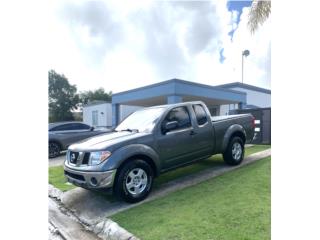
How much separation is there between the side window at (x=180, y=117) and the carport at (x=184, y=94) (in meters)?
3.74

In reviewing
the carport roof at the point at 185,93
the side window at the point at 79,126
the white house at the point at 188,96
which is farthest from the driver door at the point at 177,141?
the side window at the point at 79,126

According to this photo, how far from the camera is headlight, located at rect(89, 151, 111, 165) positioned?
143 inches

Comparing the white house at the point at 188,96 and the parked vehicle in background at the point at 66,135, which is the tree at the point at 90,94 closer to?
the white house at the point at 188,96

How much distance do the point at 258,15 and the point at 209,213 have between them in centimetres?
308

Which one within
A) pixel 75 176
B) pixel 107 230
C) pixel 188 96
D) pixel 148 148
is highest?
pixel 188 96

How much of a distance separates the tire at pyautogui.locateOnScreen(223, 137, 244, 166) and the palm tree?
2.25 meters

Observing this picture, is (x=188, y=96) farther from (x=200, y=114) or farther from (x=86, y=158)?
(x=86, y=158)

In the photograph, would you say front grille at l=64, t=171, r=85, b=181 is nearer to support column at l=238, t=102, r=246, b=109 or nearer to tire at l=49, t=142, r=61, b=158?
tire at l=49, t=142, r=61, b=158

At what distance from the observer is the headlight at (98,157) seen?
143 inches

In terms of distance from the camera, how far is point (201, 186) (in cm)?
429

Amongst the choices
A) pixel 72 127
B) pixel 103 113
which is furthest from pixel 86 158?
pixel 103 113

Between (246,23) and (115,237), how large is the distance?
3.54 metres

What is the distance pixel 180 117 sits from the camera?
4.63 metres
